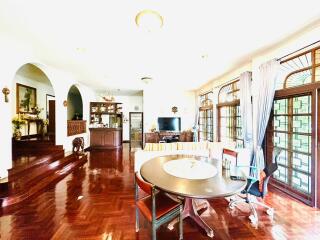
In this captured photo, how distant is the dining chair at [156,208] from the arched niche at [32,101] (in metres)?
4.29

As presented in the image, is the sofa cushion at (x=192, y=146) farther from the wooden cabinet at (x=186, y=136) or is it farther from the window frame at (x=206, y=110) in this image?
the wooden cabinet at (x=186, y=136)

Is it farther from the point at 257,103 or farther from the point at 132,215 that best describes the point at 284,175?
the point at 132,215

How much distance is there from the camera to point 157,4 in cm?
176

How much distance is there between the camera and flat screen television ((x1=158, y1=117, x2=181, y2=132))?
22.0 ft

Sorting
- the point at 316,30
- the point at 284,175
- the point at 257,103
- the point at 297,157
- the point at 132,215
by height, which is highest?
the point at 316,30

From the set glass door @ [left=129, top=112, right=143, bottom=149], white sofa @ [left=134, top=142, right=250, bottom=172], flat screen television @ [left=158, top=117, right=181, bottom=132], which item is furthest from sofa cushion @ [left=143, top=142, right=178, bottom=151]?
glass door @ [left=129, top=112, right=143, bottom=149]

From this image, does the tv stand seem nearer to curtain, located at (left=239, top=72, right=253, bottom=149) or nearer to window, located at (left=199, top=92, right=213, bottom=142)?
window, located at (left=199, top=92, right=213, bottom=142)

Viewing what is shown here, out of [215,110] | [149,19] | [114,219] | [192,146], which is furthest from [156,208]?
[215,110]

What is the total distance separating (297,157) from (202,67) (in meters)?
2.73

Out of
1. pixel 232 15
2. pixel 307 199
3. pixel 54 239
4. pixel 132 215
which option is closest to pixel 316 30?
pixel 232 15

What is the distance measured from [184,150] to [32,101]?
5.64 m

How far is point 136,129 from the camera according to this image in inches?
316

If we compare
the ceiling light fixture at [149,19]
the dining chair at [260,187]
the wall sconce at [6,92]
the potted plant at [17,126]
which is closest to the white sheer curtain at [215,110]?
the dining chair at [260,187]

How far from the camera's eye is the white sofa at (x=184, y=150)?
3.14m
